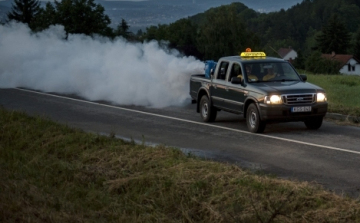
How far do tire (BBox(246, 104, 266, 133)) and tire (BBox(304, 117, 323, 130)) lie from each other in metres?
1.20

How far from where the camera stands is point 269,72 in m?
16.2

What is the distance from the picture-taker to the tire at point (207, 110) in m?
17.3

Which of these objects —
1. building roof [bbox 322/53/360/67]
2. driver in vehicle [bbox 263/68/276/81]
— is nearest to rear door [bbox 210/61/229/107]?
driver in vehicle [bbox 263/68/276/81]

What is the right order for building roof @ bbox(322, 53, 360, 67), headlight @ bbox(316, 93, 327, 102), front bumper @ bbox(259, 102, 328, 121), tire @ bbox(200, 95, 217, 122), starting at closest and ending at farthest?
front bumper @ bbox(259, 102, 328, 121) < headlight @ bbox(316, 93, 327, 102) < tire @ bbox(200, 95, 217, 122) < building roof @ bbox(322, 53, 360, 67)

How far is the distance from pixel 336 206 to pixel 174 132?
7737mm

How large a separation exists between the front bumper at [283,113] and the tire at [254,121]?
0.17 m

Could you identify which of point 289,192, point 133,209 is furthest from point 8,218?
point 289,192

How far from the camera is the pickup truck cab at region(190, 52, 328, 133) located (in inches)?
591

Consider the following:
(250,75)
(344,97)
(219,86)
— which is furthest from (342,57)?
(250,75)

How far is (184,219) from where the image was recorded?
8.35m

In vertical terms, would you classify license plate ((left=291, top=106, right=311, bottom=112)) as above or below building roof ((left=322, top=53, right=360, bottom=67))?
above

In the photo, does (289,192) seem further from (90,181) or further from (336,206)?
(90,181)

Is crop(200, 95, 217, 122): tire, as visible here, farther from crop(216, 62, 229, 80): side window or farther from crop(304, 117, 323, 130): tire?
crop(304, 117, 323, 130): tire

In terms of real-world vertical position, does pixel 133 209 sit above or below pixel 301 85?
below
